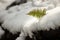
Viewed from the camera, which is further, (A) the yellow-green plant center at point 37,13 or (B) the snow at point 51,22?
(A) the yellow-green plant center at point 37,13

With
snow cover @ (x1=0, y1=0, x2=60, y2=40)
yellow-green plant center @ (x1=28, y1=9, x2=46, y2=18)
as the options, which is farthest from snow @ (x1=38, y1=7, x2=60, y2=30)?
yellow-green plant center @ (x1=28, y1=9, x2=46, y2=18)

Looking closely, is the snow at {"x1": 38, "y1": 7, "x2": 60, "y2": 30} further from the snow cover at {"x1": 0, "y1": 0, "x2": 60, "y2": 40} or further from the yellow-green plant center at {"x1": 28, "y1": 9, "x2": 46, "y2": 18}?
the yellow-green plant center at {"x1": 28, "y1": 9, "x2": 46, "y2": 18}

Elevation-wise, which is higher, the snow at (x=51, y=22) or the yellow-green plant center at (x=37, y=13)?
the yellow-green plant center at (x=37, y=13)

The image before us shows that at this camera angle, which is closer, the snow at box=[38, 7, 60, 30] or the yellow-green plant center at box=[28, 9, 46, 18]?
the snow at box=[38, 7, 60, 30]

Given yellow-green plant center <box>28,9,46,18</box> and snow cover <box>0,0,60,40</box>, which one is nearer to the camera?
snow cover <box>0,0,60,40</box>

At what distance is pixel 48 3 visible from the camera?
143 centimetres

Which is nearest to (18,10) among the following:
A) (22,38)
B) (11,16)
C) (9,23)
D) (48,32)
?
(11,16)

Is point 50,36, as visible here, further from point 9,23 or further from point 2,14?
point 2,14

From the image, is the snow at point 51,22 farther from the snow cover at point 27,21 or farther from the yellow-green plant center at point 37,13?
the yellow-green plant center at point 37,13

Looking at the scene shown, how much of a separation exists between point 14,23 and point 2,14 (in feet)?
0.79

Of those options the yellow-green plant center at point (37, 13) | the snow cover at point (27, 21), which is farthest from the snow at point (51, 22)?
the yellow-green plant center at point (37, 13)

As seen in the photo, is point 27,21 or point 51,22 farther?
point 27,21

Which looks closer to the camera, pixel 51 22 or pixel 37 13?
pixel 51 22

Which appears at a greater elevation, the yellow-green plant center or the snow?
the yellow-green plant center
